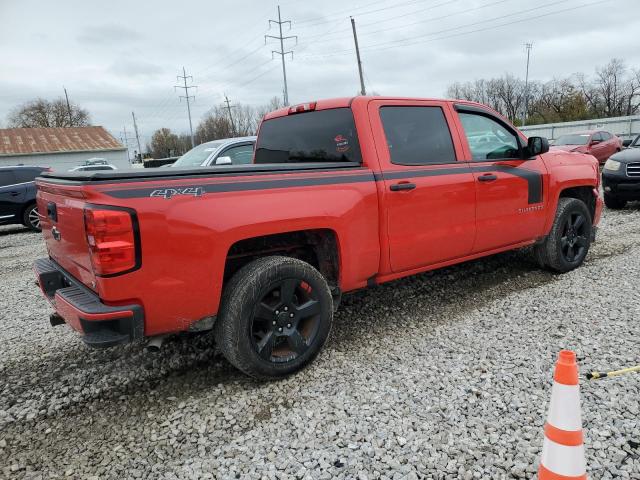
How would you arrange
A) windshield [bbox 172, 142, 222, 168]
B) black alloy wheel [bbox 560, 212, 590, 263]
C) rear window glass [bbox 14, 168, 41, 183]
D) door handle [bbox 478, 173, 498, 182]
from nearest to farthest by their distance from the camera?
door handle [bbox 478, 173, 498, 182] < black alloy wheel [bbox 560, 212, 590, 263] < windshield [bbox 172, 142, 222, 168] < rear window glass [bbox 14, 168, 41, 183]

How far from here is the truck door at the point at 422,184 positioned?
3580 millimetres

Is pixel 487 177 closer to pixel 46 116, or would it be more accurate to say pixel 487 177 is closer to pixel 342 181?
pixel 342 181

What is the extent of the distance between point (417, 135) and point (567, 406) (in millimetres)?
2693

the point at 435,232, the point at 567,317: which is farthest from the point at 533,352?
the point at 435,232

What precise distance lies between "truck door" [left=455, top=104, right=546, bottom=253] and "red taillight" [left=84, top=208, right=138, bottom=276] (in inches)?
116

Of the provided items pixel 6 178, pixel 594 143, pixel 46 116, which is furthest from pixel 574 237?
pixel 46 116

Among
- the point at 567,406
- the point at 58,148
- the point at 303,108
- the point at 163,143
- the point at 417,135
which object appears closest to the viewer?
the point at 567,406

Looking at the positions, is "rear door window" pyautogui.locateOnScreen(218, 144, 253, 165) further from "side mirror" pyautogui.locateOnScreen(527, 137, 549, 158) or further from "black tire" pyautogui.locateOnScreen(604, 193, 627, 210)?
"black tire" pyautogui.locateOnScreen(604, 193, 627, 210)

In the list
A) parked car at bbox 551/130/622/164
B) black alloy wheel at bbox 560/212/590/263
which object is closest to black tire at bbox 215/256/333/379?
black alloy wheel at bbox 560/212/590/263

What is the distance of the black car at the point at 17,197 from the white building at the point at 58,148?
88.3 ft

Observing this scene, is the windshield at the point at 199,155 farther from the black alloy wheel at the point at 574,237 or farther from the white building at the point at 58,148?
the white building at the point at 58,148

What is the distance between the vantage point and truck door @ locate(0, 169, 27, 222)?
35.3 feet

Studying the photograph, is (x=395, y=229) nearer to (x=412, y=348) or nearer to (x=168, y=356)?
(x=412, y=348)

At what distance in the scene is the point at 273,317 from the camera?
3045 mm
